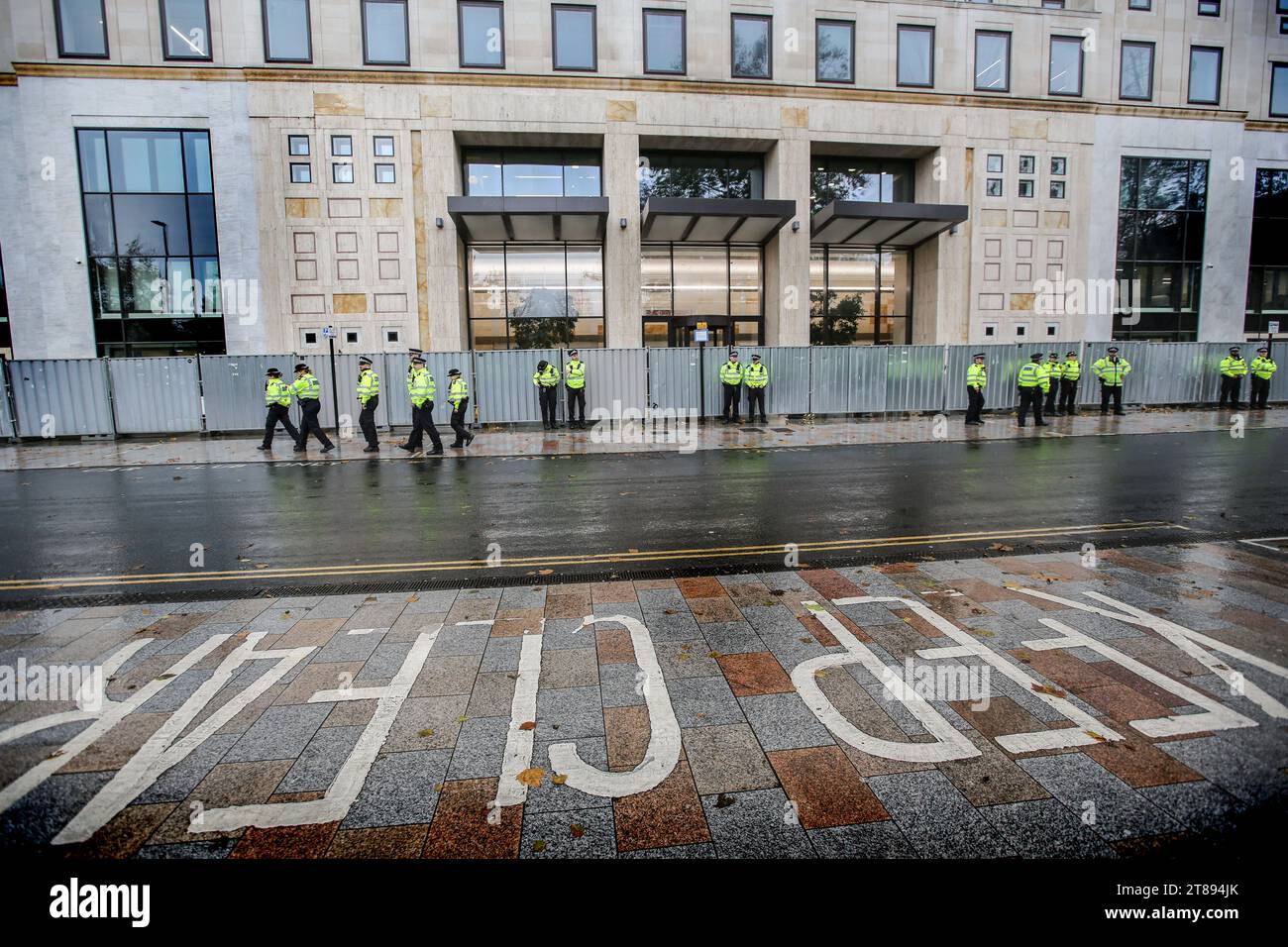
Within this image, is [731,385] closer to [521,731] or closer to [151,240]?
[521,731]

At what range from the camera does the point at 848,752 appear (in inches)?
132

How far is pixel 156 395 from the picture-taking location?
18.6 metres

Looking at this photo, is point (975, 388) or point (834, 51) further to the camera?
point (834, 51)

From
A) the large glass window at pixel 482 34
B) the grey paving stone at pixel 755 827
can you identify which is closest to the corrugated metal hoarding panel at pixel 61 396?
the large glass window at pixel 482 34

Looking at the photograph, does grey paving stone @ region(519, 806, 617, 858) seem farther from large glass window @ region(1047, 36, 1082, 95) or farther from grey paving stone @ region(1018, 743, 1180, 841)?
large glass window @ region(1047, 36, 1082, 95)

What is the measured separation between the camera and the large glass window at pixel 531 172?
2430 cm

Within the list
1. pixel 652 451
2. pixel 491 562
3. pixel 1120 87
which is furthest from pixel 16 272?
pixel 1120 87

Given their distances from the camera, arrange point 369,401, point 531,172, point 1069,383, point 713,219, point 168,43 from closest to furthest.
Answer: point 369,401 → point 1069,383 → point 168,43 → point 713,219 → point 531,172

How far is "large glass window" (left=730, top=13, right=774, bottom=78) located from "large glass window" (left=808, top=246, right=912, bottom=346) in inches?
255

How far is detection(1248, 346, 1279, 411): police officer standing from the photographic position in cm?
2173

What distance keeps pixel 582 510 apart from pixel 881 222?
19304mm

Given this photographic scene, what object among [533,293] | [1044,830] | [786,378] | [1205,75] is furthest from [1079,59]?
[1044,830]

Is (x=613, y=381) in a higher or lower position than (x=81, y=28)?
lower
